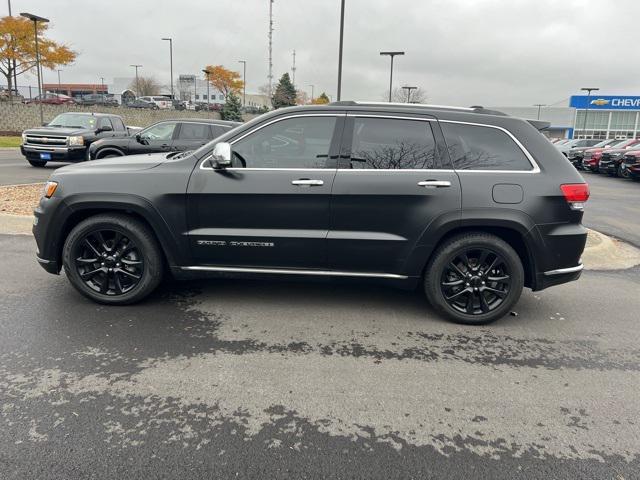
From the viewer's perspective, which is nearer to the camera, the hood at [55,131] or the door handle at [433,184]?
the door handle at [433,184]

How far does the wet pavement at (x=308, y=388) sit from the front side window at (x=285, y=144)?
138 centimetres

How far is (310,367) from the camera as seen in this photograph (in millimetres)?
3418

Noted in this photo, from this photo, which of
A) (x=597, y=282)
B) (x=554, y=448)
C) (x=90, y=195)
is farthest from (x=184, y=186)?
(x=597, y=282)

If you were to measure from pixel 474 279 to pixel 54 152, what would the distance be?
14.3m

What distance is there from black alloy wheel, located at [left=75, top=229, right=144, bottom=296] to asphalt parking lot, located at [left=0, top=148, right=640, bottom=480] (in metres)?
0.28

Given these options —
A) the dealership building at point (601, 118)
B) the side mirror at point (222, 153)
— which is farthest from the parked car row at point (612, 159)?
the dealership building at point (601, 118)

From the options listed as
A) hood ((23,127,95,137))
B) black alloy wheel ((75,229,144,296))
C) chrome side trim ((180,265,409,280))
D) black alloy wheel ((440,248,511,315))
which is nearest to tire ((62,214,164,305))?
black alloy wheel ((75,229,144,296))

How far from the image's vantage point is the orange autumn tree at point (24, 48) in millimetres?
33156

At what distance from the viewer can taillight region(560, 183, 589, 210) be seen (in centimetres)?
405

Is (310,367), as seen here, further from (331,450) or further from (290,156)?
(290,156)

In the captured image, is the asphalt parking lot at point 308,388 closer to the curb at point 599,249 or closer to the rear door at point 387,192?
the rear door at point 387,192

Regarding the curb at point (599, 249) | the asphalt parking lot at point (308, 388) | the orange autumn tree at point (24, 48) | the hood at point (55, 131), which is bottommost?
the asphalt parking lot at point (308, 388)

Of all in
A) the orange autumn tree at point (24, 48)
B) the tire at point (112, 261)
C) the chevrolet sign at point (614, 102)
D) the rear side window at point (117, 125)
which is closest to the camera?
the tire at point (112, 261)

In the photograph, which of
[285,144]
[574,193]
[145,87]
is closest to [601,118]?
[145,87]
